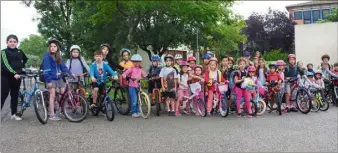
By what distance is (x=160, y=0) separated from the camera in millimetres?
14367

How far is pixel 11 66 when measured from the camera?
26.2 feet

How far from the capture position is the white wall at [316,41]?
30047 millimetres

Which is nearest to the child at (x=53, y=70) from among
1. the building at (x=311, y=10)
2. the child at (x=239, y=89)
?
the child at (x=239, y=89)

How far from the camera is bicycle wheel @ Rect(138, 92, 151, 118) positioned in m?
8.79

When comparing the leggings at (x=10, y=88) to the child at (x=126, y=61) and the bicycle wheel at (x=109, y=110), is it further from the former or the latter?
the child at (x=126, y=61)

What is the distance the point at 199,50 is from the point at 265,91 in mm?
20168

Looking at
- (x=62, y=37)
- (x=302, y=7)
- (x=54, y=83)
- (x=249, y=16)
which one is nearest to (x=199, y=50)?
(x=62, y=37)

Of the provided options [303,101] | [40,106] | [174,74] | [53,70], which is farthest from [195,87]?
[40,106]

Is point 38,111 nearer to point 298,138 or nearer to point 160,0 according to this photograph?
point 298,138

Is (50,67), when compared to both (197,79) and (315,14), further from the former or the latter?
(315,14)

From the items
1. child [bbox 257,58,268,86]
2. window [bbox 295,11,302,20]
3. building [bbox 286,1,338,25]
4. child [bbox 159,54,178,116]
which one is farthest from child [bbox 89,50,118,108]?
window [bbox 295,11,302,20]

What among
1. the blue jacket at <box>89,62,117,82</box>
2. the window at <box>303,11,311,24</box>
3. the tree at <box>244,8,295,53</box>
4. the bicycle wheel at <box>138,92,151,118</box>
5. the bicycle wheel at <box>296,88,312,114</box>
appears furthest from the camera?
the window at <box>303,11,311,24</box>

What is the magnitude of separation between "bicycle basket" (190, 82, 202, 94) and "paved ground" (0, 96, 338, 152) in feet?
2.46

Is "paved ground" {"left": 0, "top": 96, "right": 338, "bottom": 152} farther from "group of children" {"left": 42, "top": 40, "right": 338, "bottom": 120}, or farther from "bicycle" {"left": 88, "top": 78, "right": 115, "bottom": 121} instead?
"group of children" {"left": 42, "top": 40, "right": 338, "bottom": 120}
